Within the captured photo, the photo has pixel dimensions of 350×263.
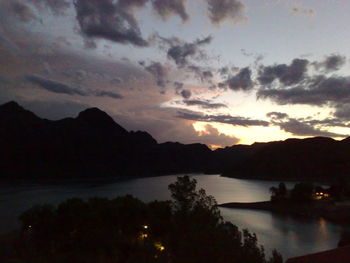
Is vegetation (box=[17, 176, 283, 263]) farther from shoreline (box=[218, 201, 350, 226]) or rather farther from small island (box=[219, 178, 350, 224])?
small island (box=[219, 178, 350, 224])

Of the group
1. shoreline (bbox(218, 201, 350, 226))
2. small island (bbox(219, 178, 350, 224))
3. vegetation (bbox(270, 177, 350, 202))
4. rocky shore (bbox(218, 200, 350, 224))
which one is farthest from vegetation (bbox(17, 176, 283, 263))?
vegetation (bbox(270, 177, 350, 202))

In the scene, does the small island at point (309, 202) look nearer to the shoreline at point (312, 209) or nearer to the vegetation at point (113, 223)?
the shoreline at point (312, 209)

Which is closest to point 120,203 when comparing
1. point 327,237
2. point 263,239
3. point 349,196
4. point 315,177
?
point 263,239

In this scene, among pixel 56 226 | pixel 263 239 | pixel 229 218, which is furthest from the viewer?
pixel 229 218

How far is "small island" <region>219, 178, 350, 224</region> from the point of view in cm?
7300

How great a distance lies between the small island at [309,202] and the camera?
73000mm

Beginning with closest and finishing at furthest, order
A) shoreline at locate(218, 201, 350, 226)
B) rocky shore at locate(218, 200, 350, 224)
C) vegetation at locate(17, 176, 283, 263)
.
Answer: vegetation at locate(17, 176, 283, 263)
shoreline at locate(218, 201, 350, 226)
rocky shore at locate(218, 200, 350, 224)

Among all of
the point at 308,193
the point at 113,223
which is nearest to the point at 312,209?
the point at 308,193

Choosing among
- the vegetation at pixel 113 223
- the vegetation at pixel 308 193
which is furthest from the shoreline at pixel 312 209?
the vegetation at pixel 113 223

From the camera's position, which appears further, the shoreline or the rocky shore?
the rocky shore

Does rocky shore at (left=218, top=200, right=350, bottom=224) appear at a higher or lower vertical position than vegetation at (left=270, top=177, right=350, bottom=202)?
lower

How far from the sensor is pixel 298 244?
160 feet

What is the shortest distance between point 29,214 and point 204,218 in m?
19.3

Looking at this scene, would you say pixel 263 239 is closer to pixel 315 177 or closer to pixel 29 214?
pixel 29 214
